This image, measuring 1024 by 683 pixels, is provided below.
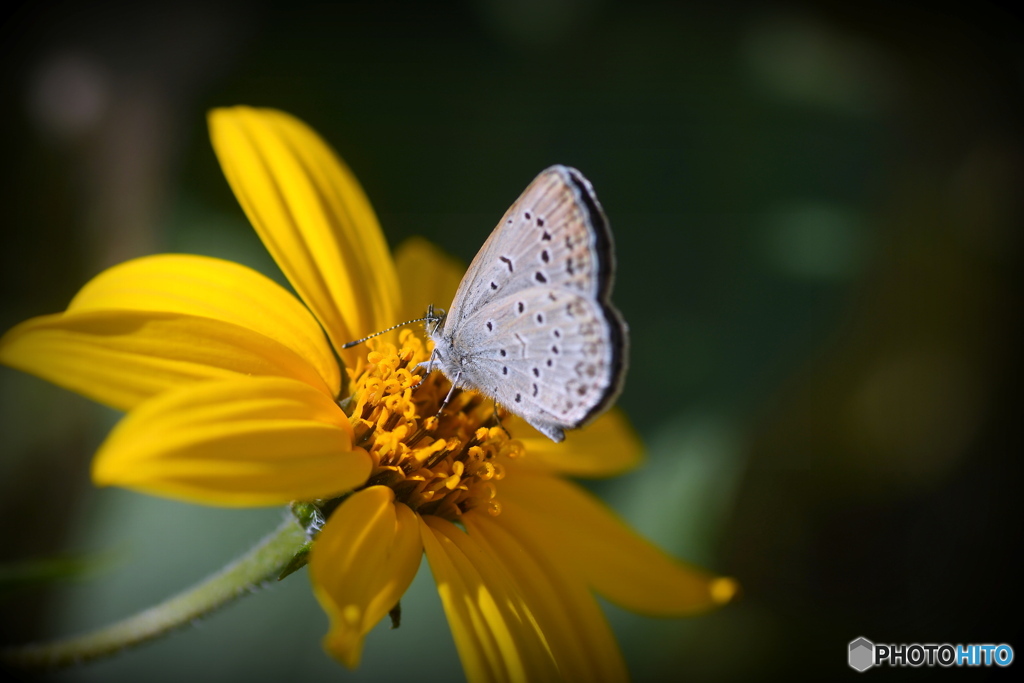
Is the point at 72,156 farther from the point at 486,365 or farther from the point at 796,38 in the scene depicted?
the point at 796,38

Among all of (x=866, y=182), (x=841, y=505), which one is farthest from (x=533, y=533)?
(x=866, y=182)

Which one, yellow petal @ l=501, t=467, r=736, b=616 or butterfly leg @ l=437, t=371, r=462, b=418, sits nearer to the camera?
butterfly leg @ l=437, t=371, r=462, b=418

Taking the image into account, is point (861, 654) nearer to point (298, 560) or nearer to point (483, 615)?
point (483, 615)

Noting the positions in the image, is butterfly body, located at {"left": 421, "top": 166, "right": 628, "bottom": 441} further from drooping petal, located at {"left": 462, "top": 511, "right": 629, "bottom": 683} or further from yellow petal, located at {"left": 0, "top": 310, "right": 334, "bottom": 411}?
yellow petal, located at {"left": 0, "top": 310, "right": 334, "bottom": 411}

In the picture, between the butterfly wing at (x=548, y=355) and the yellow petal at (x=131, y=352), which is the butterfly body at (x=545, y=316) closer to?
the butterfly wing at (x=548, y=355)

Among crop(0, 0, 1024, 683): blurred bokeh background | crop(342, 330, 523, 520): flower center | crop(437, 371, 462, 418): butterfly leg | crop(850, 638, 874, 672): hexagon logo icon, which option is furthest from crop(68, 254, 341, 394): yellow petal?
crop(850, 638, 874, 672): hexagon logo icon

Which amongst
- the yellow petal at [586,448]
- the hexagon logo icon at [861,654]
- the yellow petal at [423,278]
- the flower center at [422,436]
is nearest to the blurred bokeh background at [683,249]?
the hexagon logo icon at [861,654]

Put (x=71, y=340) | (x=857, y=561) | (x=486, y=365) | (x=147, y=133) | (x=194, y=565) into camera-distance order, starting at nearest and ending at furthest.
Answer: (x=71, y=340) → (x=486, y=365) → (x=194, y=565) → (x=857, y=561) → (x=147, y=133)
